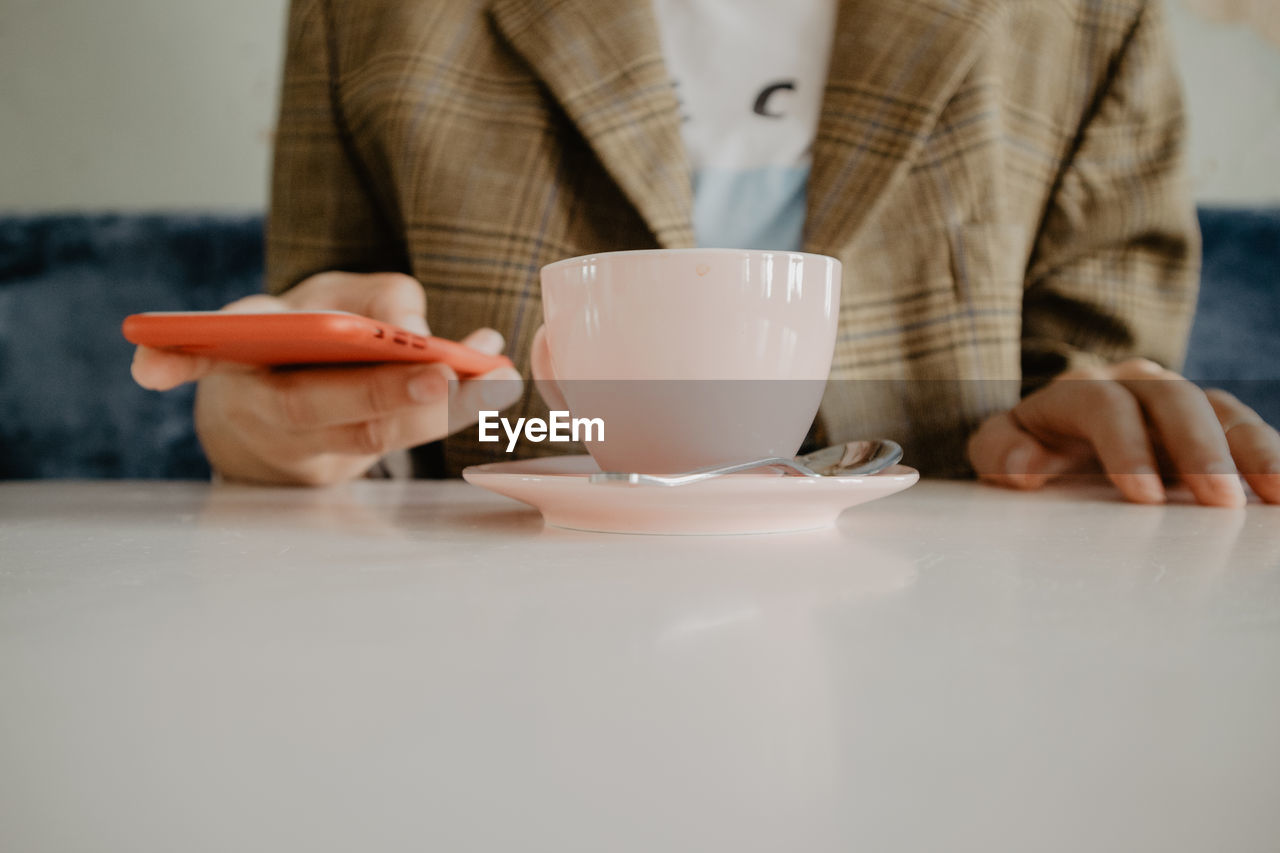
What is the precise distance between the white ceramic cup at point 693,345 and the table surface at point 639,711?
11 centimetres

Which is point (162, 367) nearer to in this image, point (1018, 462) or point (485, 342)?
point (485, 342)

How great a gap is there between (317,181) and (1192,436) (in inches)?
27.3

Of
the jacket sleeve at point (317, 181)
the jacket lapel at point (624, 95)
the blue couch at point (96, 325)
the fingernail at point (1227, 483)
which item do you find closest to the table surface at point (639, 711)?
the fingernail at point (1227, 483)

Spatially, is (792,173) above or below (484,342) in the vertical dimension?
above

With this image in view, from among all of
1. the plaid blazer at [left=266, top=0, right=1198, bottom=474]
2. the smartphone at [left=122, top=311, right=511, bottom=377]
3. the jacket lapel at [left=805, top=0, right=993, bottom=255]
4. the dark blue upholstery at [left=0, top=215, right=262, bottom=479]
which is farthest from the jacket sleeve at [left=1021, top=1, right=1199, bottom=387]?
the dark blue upholstery at [left=0, top=215, right=262, bottom=479]

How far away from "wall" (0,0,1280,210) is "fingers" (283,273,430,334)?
3.58 ft

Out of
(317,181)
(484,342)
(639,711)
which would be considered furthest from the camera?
(317,181)

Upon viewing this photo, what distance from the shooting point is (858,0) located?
670 mm

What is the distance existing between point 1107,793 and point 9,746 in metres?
0.12

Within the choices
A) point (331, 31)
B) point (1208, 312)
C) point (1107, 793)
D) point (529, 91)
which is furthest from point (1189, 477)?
point (1208, 312)

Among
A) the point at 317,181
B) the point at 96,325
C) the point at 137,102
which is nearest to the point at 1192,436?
the point at 317,181

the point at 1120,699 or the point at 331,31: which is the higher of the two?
the point at 331,31

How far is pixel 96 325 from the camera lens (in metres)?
1.34

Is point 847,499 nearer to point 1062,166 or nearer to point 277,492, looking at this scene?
point 277,492
